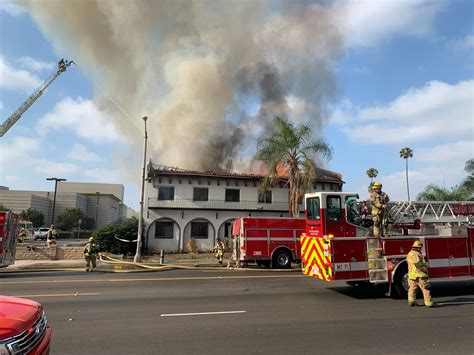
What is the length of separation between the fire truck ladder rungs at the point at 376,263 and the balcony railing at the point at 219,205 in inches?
798

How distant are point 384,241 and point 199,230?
2179cm

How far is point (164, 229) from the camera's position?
28.2 m

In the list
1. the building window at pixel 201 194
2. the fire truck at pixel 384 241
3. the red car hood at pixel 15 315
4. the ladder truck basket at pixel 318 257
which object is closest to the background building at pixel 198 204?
the building window at pixel 201 194

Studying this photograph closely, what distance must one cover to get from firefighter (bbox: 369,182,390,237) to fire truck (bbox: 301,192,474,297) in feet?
1.09

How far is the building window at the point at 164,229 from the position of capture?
2808cm

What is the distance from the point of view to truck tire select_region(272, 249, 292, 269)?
51.8ft

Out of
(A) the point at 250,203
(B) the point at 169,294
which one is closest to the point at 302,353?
(B) the point at 169,294

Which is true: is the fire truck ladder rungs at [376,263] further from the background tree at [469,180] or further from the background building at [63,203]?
the background building at [63,203]

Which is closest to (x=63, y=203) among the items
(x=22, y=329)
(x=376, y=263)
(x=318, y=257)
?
(x=318, y=257)

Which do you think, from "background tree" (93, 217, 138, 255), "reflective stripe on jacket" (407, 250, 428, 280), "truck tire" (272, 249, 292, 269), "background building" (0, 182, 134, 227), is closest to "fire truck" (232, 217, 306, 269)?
"truck tire" (272, 249, 292, 269)

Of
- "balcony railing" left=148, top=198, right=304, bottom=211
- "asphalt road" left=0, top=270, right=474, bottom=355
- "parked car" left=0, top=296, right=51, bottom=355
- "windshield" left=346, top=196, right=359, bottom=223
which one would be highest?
"balcony railing" left=148, top=198, right=304, bottom=211

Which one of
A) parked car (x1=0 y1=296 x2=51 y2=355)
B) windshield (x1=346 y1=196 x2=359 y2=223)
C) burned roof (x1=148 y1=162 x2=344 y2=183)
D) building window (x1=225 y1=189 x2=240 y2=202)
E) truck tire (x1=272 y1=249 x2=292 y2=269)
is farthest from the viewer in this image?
building window (x1=225 y1=189 x2=240 y2=202)

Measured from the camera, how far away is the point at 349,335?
5246 mm

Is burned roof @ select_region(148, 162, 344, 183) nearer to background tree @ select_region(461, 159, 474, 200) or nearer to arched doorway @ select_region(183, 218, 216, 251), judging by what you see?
arched doorway @ select_region(183, 218, 216, 251)
